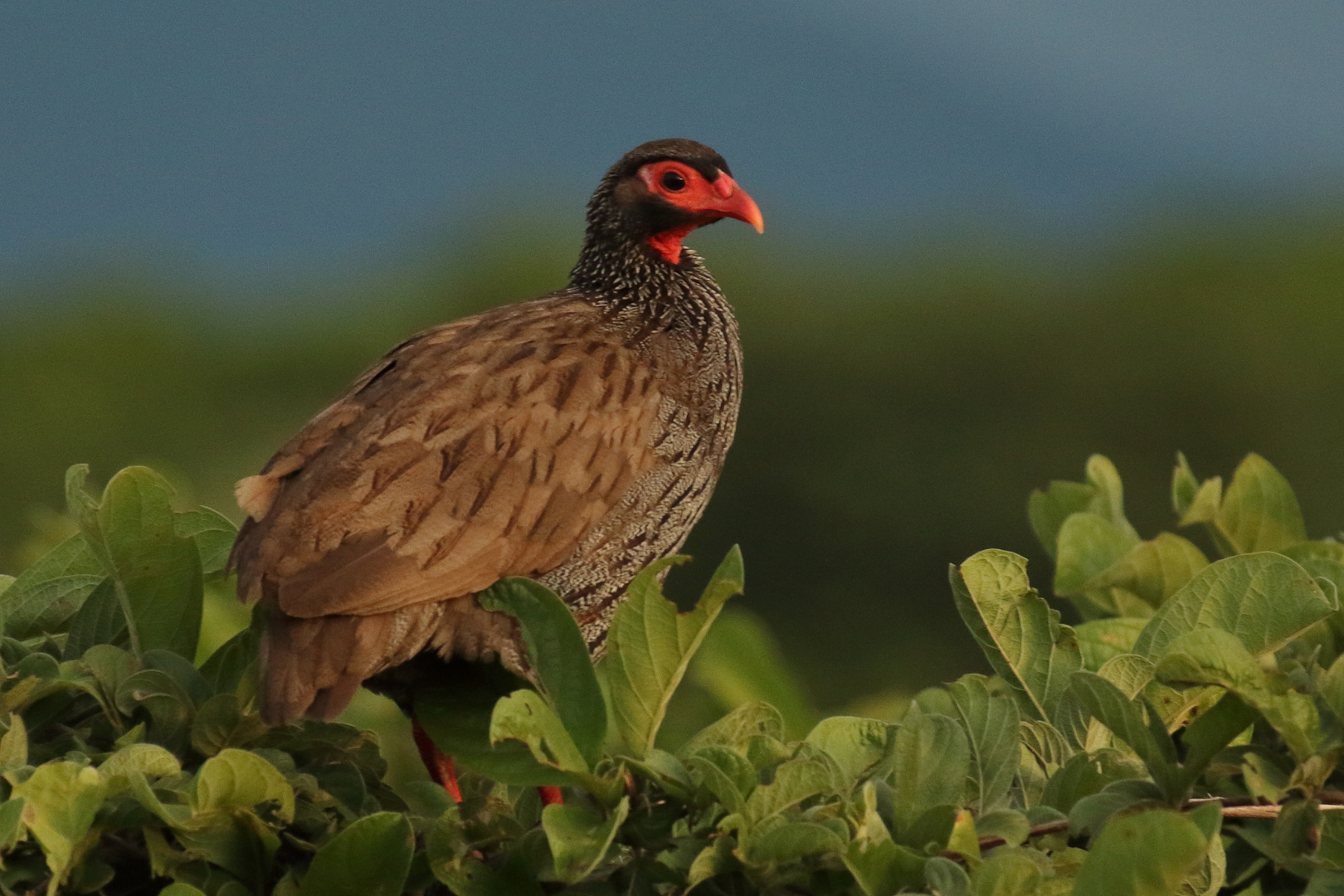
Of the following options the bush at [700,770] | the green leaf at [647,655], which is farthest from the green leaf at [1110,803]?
the green leaf at [647,655]

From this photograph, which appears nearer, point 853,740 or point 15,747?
point 15,747

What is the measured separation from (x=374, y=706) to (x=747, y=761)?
412 cm

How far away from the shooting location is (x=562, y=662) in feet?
9.02

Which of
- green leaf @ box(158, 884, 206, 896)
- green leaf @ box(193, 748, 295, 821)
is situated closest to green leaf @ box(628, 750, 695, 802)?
→ green leaf @ box(193, 748, 295, 821)

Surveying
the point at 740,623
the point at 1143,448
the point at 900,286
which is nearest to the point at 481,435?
the point at 740,623

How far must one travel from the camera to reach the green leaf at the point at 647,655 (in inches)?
109

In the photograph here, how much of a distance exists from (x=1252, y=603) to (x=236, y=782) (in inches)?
65.0

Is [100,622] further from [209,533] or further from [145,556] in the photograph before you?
[209,533]

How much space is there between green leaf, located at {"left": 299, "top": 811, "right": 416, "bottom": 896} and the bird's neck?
335 centimetres

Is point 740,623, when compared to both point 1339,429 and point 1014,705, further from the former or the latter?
point 1339,429

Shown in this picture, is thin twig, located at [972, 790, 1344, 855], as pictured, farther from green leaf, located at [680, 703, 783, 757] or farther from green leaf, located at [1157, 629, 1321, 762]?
green leaf, located at [680, 703, 783, 757]

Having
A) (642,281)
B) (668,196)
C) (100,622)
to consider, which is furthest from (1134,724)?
(668,196)

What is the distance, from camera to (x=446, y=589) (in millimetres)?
4352

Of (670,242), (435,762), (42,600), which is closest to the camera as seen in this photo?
(42,600)
